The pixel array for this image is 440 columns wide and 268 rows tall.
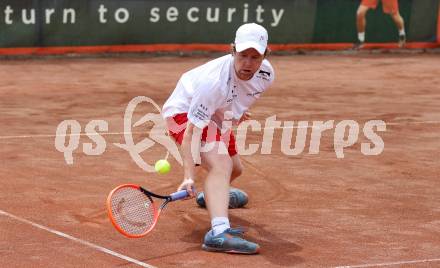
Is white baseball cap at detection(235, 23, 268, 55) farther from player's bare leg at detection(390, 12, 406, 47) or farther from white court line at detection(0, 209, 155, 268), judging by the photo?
player's bare leg at detection(390, 12, 406, 47)

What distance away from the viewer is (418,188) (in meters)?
10.2

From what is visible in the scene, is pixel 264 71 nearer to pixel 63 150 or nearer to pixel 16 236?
pixel 16 236

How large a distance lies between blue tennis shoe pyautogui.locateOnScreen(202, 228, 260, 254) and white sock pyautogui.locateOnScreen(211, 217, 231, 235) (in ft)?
0.09

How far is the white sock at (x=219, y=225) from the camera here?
25.6ft

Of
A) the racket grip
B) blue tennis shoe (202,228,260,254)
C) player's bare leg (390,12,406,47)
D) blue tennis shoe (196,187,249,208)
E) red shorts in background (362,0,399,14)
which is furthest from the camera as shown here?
player's bare leg (390,12,406,47)

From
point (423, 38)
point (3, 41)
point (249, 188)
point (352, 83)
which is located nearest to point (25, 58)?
point (3, 41)

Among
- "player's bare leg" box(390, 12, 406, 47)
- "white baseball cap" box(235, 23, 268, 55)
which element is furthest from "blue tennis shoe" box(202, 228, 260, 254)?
"player's bare leg" box(390, 12, 406, 47)

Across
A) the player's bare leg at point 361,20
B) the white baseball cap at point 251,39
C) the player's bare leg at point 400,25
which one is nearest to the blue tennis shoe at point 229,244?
the white baseball cap at point 251,39

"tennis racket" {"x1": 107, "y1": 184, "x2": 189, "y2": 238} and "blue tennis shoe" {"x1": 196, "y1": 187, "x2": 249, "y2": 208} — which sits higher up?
"tennis racket" {"x1": 107, "y1": 184, "x2": 189, "y2": 238}

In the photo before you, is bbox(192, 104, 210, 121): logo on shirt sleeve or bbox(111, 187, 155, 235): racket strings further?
bbox(192, 104, 210, 121): logo on shirt sleeve

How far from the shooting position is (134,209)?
7578 mm

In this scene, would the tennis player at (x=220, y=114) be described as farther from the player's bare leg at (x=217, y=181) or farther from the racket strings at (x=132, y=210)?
the racket strings at (x=132, y=210)

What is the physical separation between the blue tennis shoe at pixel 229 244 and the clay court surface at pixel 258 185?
6 centimetres

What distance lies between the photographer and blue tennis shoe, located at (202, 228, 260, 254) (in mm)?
7738
